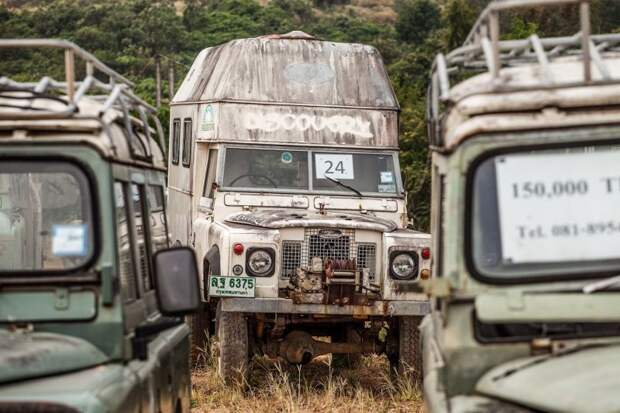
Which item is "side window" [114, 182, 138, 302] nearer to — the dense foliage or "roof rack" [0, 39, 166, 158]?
"roof rack" [0, 39, 166, 158]

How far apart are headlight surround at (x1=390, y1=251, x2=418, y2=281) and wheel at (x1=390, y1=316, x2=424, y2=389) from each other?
44 cm

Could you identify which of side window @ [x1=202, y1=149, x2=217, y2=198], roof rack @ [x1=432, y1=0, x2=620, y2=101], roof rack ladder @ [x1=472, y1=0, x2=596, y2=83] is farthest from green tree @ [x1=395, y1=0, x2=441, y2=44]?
roof rack ladder @ [x1=472, y1=0, x2=596, y2=83]

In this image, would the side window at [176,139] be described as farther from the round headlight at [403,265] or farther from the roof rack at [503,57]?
the roof rack at [503,57]

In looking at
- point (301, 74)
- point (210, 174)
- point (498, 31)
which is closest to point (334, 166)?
point (301, 74)

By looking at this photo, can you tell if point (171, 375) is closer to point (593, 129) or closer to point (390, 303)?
point (593, 129)

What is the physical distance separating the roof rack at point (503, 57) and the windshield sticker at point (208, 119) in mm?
6706

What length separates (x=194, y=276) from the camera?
5352 mm

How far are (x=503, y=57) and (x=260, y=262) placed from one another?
5.49m

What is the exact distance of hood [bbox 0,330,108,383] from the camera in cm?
475

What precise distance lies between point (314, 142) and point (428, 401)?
315 inches

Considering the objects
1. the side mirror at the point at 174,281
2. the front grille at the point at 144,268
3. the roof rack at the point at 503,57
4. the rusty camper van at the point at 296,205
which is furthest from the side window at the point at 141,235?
the rusty camper van at the point at 296,205

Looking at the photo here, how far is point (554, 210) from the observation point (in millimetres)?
5039

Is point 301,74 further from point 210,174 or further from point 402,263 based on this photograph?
point 402,263

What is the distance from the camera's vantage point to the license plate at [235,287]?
37.0ft
